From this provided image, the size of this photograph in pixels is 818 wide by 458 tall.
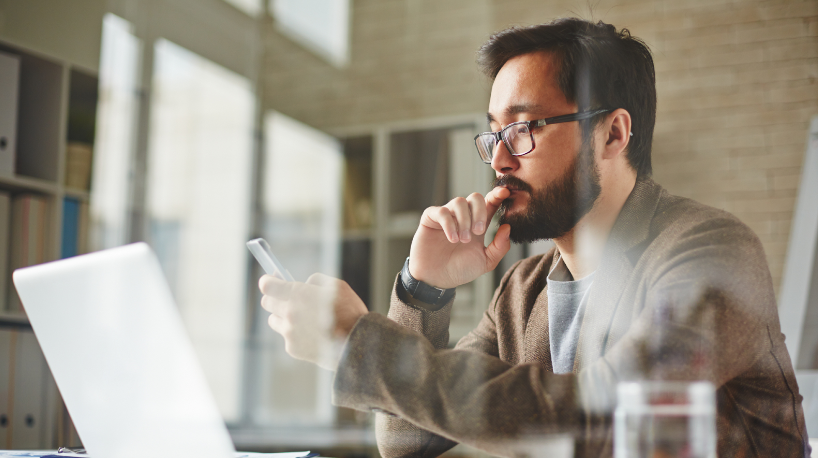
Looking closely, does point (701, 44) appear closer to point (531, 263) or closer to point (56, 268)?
point (531, 263)

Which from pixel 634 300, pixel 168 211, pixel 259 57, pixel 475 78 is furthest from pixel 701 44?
pixel 168 211

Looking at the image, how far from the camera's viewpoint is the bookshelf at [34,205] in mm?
1785

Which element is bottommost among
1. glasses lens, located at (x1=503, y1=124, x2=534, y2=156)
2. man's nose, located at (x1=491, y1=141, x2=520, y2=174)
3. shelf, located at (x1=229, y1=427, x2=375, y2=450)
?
shelf, located at (x1=229, y1=427, x2=375, y2=450)

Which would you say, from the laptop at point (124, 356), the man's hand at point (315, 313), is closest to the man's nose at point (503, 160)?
the man's hand at point (315, 313)

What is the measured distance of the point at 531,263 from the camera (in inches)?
44.8

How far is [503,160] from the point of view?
102cm

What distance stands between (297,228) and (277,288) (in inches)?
49.4

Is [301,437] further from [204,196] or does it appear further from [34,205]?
[34,205]

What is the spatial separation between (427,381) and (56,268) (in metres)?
0.40

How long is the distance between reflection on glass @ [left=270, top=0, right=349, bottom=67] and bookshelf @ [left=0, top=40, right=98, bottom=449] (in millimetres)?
713

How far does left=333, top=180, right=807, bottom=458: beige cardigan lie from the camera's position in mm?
645

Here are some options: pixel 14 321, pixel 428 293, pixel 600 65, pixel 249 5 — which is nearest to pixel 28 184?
pixel 14 321

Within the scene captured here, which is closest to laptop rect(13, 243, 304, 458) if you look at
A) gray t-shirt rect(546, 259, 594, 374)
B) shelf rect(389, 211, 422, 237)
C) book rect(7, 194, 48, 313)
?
gray t-shirt rect(546, 259, 594, 374)

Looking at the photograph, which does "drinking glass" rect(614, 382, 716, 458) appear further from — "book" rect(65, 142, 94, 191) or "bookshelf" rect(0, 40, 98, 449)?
"book" rect(65, 142, 94, 191)
